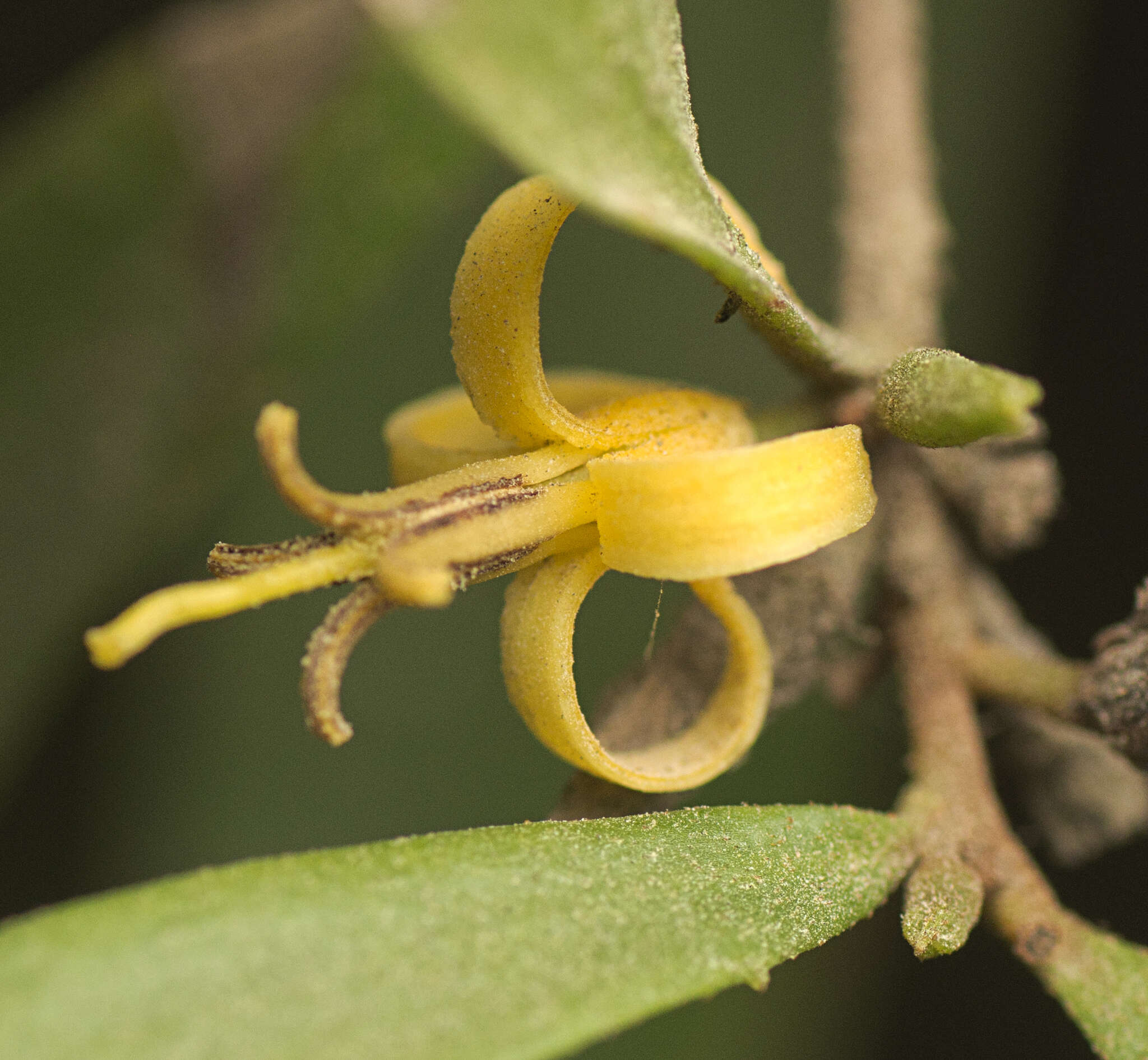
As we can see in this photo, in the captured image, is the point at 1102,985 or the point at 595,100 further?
the point at 1102,985

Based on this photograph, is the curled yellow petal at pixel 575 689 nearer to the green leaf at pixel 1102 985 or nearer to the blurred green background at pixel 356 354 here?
the green leaf at pixel 1102 985

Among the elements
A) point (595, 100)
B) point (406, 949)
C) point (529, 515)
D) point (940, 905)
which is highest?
point (595, 100)

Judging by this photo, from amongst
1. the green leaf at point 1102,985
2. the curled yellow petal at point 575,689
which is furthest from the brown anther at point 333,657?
the green leaf at point 1102,985

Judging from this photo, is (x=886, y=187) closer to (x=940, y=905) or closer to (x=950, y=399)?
(x=950, y=399)

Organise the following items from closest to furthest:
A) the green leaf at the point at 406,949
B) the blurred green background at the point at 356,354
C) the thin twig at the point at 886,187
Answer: the green leaf at the point at 406,949
the thin twig at the point at 886,187
the blurred green background at the point at 356,354

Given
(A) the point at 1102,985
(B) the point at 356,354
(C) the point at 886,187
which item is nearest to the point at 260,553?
(A) the point at 1102,985

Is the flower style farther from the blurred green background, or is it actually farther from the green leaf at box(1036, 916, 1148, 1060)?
the blurred green background

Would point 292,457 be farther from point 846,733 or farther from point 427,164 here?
point 846,733
